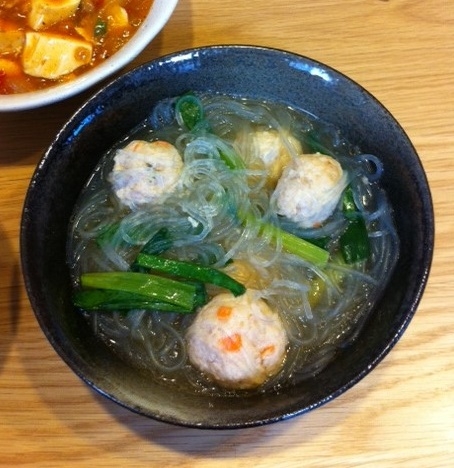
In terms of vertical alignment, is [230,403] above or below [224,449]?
above

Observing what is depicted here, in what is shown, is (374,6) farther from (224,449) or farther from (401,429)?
(224,449)

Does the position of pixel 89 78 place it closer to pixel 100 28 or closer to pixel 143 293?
pixel 100 28

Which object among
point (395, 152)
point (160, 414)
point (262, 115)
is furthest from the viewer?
point (262, 115)

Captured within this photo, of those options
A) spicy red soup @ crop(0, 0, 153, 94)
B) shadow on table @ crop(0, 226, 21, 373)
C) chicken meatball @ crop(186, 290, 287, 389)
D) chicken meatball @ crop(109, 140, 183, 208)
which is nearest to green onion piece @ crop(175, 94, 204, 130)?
chicken meatball @ crop(109, 140, 183, 208)

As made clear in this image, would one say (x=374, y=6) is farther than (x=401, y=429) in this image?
Yes

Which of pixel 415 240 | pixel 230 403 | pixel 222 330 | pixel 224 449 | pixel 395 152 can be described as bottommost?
pixel 224 449

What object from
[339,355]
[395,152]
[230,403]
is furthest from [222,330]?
[395,152]

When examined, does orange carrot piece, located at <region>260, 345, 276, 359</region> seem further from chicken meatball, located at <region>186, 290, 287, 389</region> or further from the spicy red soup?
the spicy red soup
